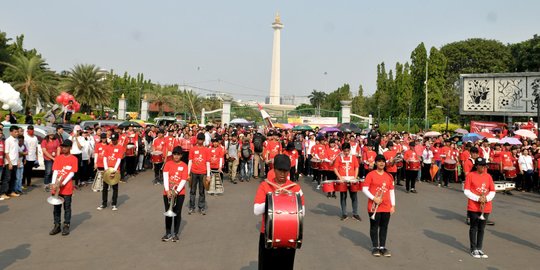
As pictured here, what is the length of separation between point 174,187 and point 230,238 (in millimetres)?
1450

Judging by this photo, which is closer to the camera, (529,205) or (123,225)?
(123,225)

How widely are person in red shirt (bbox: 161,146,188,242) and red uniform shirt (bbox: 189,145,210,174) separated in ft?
6.52

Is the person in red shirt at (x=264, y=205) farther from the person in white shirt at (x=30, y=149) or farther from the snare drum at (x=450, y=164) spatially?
the snare drum at (x=450, y=164)

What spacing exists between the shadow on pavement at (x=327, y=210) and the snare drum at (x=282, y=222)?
6.20 metres

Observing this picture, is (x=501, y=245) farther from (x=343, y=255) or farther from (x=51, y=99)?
(x=51, y=99)

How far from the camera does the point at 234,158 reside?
16719 millimetres

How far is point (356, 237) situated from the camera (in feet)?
29.0

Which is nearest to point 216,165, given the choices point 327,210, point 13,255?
point 327,210

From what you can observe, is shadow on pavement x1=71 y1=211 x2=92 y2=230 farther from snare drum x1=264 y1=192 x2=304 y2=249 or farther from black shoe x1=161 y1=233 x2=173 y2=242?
snare drum x1=264 y1=192 x2=304 y2=249

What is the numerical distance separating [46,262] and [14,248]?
44.0 inches

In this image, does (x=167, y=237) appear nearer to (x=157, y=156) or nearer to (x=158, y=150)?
(x=157, y=156)

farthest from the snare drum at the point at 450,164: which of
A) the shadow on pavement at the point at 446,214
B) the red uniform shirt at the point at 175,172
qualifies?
the red uniform shirt at the point at 175,172

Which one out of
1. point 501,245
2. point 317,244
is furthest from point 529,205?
point 317,244

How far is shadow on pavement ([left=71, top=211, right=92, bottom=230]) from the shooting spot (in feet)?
30.3
